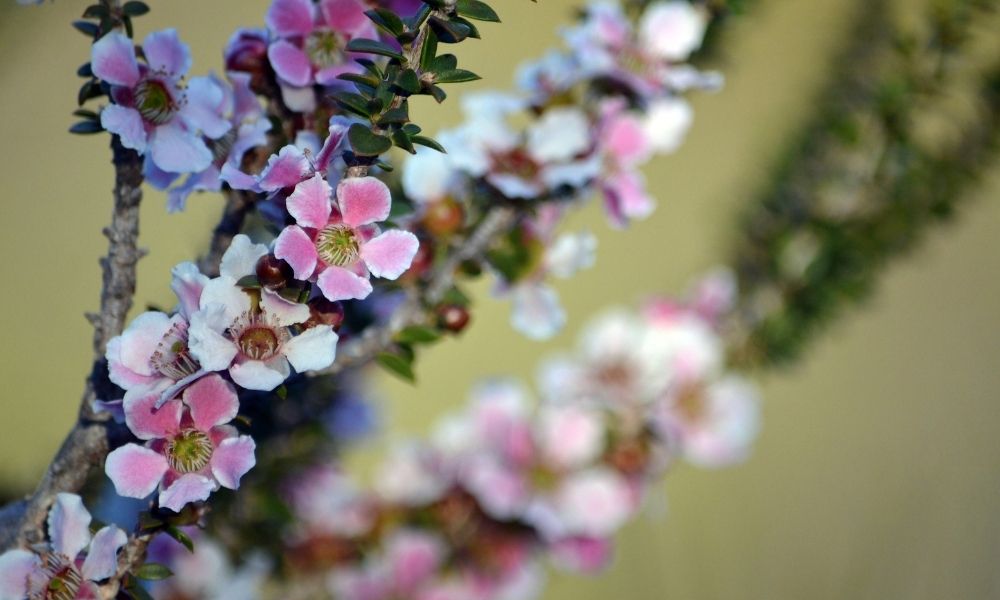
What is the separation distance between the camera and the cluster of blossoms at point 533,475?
2.91 feet

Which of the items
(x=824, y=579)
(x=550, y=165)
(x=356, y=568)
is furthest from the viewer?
(x=824, y=579)

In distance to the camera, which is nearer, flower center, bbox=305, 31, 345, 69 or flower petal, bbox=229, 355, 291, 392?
flower petal, bbox=229, 355, 291, 392

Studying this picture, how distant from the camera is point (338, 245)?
413 mm

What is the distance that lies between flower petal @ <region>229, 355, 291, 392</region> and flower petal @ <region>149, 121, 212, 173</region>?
0.12m

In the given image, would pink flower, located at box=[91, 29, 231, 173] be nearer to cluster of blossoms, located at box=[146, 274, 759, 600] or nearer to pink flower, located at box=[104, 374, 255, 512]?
pink flower, located at box=[104, 374, 255, 512]

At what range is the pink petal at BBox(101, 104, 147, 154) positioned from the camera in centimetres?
43

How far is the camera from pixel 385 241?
0.42 m

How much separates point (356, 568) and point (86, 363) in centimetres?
81

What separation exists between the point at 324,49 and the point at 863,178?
0.70m

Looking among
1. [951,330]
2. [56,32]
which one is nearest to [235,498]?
[56,32]

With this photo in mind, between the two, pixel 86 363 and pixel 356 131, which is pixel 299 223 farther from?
pixel 86 363

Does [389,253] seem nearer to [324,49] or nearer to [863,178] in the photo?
[324,49]

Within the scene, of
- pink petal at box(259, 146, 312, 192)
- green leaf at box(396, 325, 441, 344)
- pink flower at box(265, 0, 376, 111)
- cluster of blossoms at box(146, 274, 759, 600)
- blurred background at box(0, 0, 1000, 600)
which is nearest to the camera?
pink petal at box(259, 146, 312, 192)

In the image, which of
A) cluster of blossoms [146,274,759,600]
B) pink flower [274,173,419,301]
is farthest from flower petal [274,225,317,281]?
cluster of blossoms [146,274,759,600]
